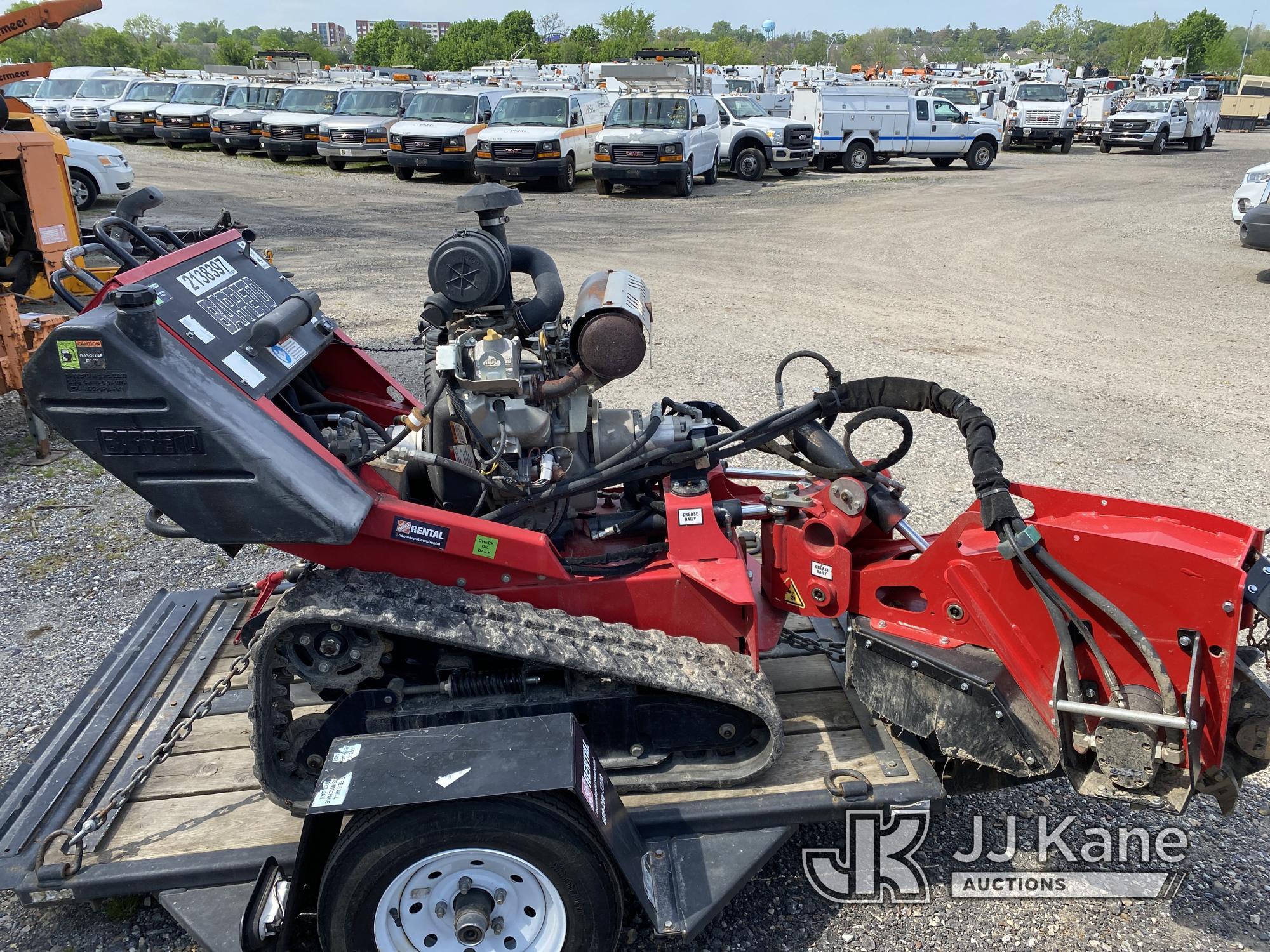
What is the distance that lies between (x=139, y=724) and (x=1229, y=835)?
4066 millimetres

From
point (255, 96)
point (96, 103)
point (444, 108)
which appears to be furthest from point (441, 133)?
point (96, 103)

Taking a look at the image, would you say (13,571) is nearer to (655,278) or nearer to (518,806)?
(518,806)

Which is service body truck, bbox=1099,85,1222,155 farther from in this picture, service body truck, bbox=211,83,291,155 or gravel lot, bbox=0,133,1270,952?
service body truck, bbox=211,83,291,155

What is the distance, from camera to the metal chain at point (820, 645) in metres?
4.04

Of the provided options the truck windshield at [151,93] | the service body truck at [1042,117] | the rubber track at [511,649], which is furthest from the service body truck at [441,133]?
the rubber track at [511,649]

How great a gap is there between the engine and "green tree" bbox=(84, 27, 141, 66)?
279 ft

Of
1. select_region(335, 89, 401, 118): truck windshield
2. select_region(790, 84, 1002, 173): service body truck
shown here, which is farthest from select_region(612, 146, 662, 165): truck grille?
select_region(335, 89, 401, 118): truck windshield

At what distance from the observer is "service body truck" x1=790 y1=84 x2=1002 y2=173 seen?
922 inches

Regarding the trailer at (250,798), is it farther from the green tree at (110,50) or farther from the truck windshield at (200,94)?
the green tree at (110,50)

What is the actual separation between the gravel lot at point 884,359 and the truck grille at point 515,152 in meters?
0.90

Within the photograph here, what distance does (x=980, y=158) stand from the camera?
81.1ft

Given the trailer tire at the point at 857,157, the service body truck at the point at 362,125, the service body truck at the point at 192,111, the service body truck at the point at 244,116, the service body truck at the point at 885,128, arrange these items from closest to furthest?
the service body truck at the point at 362,125, the service body truck at the point at 885,128, the trailer tire at the point at 857,157, the service body truck at the point at 244,116, the service body truck at the point at 192,111

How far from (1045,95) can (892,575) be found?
1227 inches

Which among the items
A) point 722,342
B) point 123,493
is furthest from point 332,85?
point 123,493
